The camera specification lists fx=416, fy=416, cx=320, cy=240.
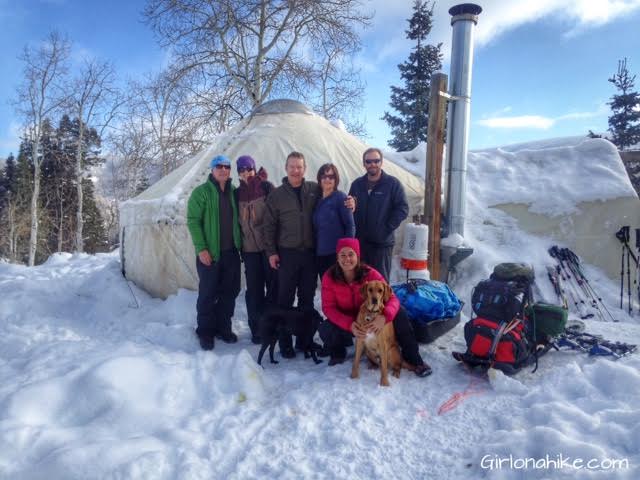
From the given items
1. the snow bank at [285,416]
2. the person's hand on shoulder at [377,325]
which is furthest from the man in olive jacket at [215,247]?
the person's hand on shoulder at [377,325]

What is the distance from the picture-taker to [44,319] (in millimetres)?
4832

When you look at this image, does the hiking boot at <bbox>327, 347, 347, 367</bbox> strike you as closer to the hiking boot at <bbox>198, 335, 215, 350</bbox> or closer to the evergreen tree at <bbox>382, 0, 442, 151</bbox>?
the hiking boot at <bbox>198, 335, 215, 350</bbox>

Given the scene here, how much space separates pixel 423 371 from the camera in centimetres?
328

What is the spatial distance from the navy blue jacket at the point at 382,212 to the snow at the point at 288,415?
113 cm

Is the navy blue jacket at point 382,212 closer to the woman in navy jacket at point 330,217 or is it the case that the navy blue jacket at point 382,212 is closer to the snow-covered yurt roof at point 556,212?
the woman in navy jacket at point 330,217

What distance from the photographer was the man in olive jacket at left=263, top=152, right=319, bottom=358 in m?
3.65

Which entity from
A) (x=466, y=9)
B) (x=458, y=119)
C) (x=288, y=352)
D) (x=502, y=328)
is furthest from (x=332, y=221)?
(x=466, y=9)

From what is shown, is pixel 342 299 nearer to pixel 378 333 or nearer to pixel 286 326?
pixel 378 333

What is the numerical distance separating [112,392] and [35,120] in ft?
59.4

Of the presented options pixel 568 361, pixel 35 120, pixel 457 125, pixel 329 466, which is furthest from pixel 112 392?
pixel 35 120

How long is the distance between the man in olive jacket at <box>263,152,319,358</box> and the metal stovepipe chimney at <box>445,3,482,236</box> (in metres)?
3.19

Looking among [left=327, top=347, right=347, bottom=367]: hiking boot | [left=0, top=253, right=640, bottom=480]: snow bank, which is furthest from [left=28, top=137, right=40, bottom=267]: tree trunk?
[left=327, top=347, right=347, bottom=367]: hiking boot

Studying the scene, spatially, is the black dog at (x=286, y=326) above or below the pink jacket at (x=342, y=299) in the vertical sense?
below

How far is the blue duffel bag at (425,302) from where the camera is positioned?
3.79 metres
